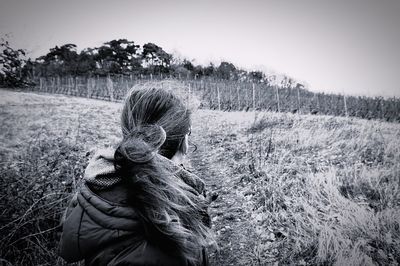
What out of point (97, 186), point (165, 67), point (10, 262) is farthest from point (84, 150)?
point (97, 186)

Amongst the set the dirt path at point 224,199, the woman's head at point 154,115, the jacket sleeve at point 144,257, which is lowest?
the dirt path at point 224,199

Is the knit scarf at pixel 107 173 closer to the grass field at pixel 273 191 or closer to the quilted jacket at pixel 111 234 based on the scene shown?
the quilted jacket at pixel 111 234

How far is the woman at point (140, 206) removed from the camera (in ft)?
2.71

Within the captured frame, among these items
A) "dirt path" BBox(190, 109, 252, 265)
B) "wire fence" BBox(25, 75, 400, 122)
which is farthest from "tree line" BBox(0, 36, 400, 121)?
"dirt path" BBox(190, 109, 252, 265)

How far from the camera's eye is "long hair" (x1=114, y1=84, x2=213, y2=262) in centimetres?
86

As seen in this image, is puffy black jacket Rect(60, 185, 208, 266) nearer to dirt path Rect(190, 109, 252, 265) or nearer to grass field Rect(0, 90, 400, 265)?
grass field Rect(0, 90, 400, 265)

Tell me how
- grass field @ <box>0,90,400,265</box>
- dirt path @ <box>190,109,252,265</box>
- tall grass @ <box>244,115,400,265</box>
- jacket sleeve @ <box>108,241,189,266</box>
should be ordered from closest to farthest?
jacket sleeve @ <box>108,241,189,266</box> → grass field @ <box>0,90,400,265</box> → tall grass @ <box>244,115,400,265</box> → dirt path @ <box>190,109,252,265</box>

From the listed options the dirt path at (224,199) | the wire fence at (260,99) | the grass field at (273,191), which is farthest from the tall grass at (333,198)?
the wire fence at (260,99)

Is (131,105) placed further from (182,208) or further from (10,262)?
(10,262)

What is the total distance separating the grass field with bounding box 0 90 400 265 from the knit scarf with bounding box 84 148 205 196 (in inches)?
15.9

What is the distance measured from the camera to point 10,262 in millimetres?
2375

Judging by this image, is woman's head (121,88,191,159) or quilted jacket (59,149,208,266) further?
woman's head (121,88,191,159)

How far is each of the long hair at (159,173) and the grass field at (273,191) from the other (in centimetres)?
30

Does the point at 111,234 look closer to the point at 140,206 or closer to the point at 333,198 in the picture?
the point at 140,206
